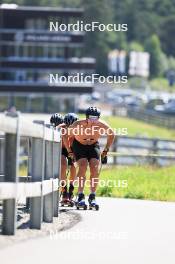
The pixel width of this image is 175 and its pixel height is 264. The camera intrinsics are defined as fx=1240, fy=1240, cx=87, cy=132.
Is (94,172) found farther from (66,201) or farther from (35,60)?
(35,60)

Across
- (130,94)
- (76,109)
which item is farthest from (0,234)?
(130,94)

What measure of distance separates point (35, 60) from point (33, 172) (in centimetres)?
10134

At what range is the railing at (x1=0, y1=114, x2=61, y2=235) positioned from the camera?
32.8ft

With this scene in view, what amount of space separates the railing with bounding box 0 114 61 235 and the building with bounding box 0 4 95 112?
9697 centimetres

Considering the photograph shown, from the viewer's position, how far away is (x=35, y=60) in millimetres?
112438

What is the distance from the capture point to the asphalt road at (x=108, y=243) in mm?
9367

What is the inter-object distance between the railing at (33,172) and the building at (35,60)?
97.0 m

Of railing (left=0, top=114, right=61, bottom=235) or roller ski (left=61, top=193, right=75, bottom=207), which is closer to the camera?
railing (left=0, top=114, right=61, bottom=235)

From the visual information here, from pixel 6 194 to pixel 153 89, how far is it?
166m

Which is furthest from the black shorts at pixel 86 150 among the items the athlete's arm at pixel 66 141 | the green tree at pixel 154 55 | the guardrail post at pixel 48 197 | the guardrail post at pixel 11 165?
the green tree at pixel 154 55

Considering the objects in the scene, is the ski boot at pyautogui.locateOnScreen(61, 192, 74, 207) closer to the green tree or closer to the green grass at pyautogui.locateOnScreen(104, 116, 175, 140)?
the green grass at pyautogui.locateOnScreen(104, 116, 175, 140)

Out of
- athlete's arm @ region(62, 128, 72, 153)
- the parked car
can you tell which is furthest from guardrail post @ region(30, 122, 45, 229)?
the parked car

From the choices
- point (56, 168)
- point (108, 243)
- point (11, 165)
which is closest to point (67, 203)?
point (56, 168)

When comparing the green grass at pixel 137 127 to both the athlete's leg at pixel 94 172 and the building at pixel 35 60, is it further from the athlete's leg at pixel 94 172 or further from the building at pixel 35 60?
the athlete's leg at pixel 94 172
